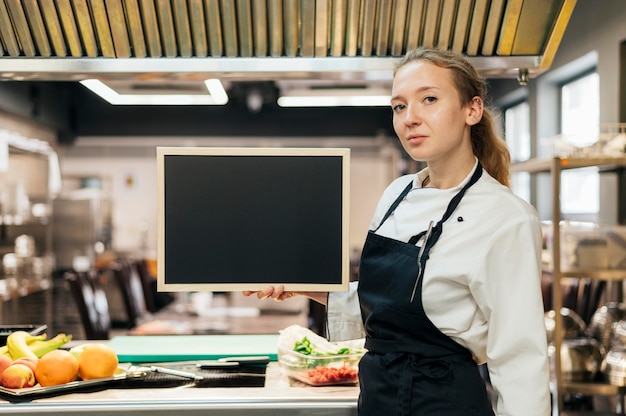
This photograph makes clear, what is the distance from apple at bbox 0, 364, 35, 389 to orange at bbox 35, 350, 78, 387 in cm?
3

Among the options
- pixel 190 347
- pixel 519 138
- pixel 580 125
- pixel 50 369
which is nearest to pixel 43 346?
pixel 50 369

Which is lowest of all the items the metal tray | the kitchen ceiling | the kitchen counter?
the kitchen counter

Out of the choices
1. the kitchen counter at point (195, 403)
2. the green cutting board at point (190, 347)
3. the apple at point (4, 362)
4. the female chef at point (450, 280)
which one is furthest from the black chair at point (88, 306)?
the female chef at point (450, 280)

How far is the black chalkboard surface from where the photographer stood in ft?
5.58

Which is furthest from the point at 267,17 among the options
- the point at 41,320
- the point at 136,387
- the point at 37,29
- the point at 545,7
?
the point at 41,320

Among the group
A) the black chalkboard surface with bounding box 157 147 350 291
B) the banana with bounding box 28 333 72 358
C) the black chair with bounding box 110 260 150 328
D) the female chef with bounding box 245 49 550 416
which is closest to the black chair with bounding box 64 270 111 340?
the black chair with bounding box 110 260 150 328

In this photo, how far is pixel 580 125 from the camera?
5422 mm

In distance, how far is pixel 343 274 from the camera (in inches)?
66.5

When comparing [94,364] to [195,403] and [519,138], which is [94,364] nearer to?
[195,403]

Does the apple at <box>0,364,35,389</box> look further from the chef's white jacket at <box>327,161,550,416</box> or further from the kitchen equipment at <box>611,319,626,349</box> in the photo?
the kitchen equipment at <box>611,319,626,349</box>

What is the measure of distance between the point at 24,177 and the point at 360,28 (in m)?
6.88

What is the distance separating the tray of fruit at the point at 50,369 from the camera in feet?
5.66

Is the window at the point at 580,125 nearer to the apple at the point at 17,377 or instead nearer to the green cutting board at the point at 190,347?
the green cutting board at the point at 190,347

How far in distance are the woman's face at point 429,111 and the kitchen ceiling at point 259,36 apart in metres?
0.44
